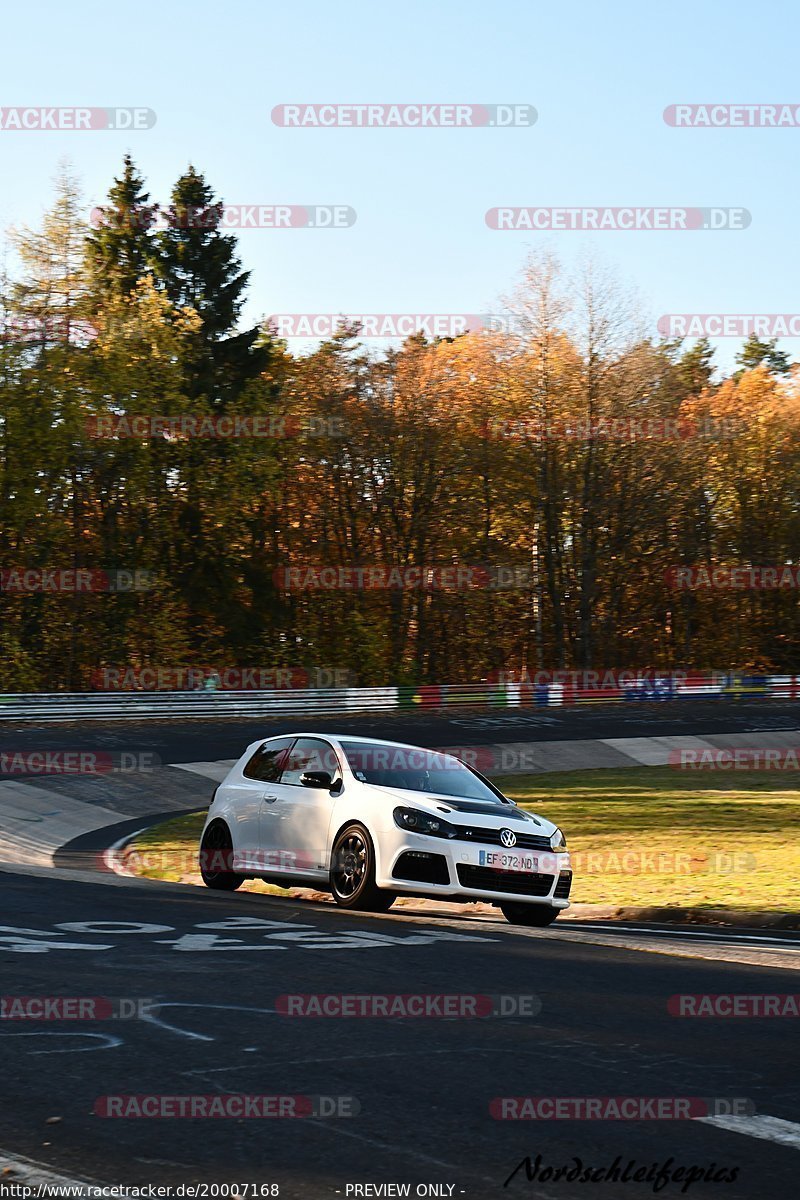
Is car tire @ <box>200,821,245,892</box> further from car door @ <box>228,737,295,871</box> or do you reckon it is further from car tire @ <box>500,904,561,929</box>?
car tire @ <box>500,904,561,929</box>

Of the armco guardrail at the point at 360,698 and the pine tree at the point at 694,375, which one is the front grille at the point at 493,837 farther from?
the pine tree at the point at 694,375

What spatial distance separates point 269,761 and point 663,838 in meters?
7.09

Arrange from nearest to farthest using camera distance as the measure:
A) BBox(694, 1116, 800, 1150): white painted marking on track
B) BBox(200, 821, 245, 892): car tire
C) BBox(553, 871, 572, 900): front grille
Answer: BBox(694, 1116, 800, 1150): white painted marking on track, BBox(553, 871, 572, 900): front grille, BBox(200, 821, 245, 892): car tire

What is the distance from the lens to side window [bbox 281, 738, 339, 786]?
502 inches

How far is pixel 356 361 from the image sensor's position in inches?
1932

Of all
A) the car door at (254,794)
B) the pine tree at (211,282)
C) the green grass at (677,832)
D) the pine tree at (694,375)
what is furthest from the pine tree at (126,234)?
the car door at (254,794)

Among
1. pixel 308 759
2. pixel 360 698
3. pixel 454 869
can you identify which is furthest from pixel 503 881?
pixel 360 698

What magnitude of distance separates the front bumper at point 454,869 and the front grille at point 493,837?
0.17 ft

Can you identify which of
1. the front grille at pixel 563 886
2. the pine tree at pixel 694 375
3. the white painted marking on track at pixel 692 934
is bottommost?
the white painted marking on track at pixel 692 934

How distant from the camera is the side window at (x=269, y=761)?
13.3m

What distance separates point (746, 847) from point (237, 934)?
9492mm

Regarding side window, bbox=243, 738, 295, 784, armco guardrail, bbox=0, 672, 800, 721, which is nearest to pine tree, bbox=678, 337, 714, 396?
armco guardrail, bbox=0, 672, 800, 721

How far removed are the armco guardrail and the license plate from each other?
2444 cm

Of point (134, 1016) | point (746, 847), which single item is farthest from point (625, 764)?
point (134, 1016)
